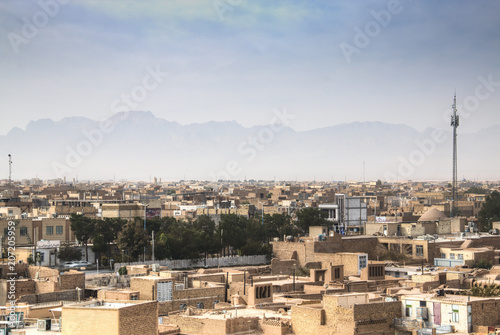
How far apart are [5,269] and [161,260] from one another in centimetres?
1495

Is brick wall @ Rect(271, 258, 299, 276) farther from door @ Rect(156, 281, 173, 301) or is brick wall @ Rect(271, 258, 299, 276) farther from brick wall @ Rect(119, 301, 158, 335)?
brick wall @ Rect(119, 301, 158, 335)

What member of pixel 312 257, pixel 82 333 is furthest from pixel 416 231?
pixel 82 333

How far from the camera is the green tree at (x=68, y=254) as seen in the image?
44.8 metres

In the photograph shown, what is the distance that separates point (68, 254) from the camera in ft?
148

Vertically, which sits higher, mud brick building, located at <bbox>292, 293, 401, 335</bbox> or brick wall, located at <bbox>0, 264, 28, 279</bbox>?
brick wall, located at <bbox>0, 264, 28, 279</bbox>

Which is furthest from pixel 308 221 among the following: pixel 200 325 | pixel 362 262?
pixel 200 325

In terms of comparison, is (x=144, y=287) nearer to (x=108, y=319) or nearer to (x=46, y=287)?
(x=46, y=287)

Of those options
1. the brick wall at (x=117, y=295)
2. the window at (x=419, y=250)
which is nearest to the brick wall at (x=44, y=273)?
the brick wall at (x=117, y=295)

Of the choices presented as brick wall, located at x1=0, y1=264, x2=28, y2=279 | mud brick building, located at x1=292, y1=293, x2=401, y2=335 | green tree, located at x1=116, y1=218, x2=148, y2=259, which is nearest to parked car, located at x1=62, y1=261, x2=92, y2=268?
green tree, located at x1=116, y1=218, x2=148, y2=259

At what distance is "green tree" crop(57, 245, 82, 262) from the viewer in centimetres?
4475

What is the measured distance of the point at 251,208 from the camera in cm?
8350

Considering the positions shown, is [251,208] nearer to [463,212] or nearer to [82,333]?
[463,212]

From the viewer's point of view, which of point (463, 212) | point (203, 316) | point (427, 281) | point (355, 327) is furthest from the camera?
point (463, 212)

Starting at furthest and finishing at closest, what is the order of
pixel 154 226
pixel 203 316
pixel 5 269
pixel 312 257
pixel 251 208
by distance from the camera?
pixel 251 208, pixel 154 226, pixel 312 257, pixel 5 269, pixel 203 316
